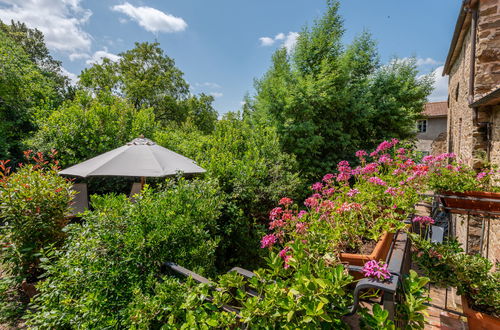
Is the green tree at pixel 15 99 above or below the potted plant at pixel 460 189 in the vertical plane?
above

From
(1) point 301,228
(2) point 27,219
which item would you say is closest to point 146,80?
(2) point 27,219

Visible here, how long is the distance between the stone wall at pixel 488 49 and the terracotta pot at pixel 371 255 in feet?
16.4

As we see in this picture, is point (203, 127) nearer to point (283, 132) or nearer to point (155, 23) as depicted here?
point (155, 23)

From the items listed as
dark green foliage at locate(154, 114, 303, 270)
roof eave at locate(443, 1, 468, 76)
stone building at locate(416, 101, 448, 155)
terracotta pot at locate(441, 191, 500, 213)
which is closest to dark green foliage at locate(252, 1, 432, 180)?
roof eave at locate(443, 1, 468, 76)

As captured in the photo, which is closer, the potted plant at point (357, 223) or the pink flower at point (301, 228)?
the potted plant at point (357, 223)

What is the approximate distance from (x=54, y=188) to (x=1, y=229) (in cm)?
69

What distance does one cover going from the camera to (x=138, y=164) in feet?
14.0

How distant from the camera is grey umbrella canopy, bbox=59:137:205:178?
160 inches

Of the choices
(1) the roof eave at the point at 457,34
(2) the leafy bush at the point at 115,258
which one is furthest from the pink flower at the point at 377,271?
(1) the roof eave at the point at 457,34

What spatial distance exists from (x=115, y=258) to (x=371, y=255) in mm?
1898

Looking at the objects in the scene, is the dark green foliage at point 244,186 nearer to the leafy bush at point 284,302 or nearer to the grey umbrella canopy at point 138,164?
the grey umbrella canopy at point 138,164

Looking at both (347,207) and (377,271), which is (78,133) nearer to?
(347,207)

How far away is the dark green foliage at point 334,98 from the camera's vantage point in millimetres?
8758

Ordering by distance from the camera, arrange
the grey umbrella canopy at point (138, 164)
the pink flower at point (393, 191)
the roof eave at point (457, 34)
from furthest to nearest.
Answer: the roof eave at point (457, 34) < the grey umbrella canopy at point (138, 164) < the pink flower at point (393, 191)
